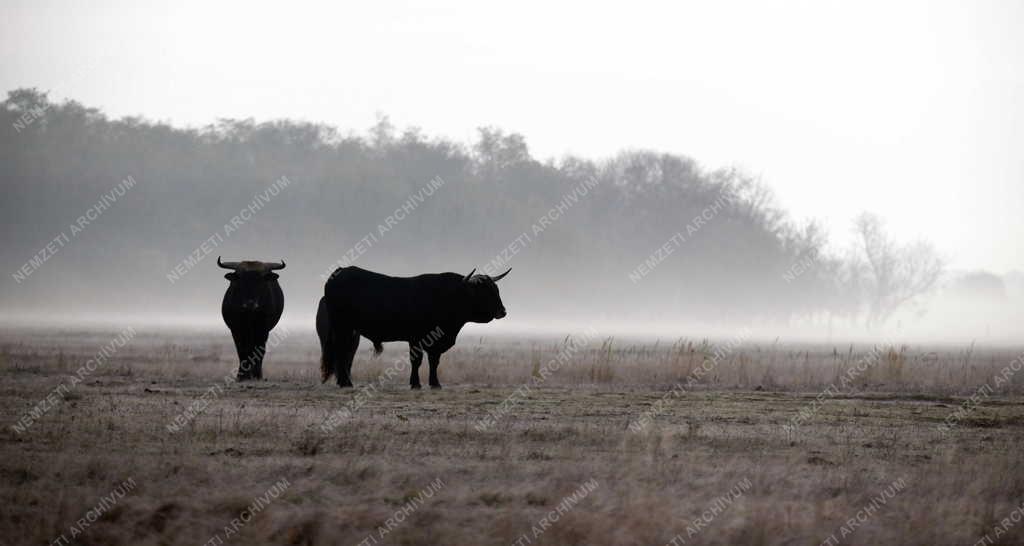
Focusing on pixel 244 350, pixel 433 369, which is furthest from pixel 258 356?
pixel 433 369

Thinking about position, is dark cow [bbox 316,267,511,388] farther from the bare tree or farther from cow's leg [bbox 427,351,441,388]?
the bare tree

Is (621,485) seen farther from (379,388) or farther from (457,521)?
(379,388)

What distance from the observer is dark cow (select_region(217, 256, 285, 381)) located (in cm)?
2014

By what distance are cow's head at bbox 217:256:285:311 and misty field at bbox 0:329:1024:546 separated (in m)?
1.90

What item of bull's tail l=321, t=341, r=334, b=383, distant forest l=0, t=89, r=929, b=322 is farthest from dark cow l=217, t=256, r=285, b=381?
distant forest l=0, t=89, r=929, b=322

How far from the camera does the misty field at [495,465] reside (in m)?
9.15

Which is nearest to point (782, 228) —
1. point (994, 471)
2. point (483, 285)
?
point (483, 285)

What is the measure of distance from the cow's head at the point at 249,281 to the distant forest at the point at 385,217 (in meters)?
59.8

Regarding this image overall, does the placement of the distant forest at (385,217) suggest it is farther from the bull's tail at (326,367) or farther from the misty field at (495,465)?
the misty field at (495,465)

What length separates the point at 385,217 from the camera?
91375mm

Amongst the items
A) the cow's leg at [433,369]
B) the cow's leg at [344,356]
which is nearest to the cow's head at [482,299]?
the cow's leg at [433,369]

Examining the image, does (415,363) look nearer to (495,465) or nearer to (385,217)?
(495,465)

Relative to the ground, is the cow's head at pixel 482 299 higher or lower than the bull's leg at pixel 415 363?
higher

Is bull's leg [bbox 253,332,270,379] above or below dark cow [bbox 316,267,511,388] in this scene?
below
